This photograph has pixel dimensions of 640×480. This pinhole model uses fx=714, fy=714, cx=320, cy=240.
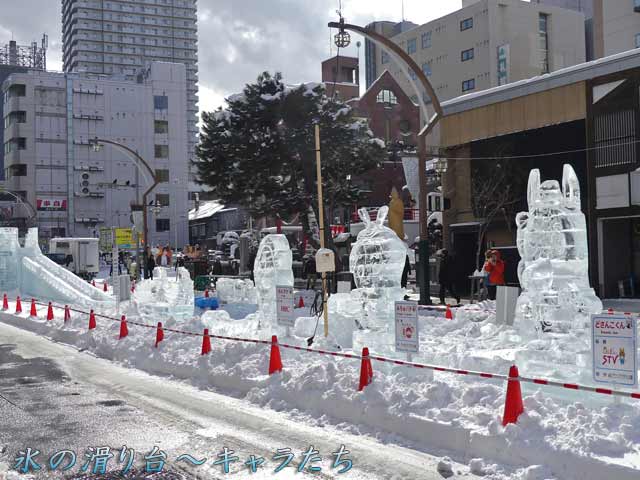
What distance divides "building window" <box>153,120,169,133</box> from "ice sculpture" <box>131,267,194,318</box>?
234 ft

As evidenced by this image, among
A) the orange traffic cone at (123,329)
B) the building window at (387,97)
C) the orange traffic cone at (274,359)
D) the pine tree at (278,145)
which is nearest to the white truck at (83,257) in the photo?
the pine tree at (278,145)

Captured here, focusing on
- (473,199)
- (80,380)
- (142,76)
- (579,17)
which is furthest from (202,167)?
(142,76)

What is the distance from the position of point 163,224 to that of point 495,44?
43.8 meters

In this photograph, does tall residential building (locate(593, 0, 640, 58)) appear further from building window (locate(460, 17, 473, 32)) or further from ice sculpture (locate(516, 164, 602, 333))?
ice sculpture (locate(516, 164, 602, 333))

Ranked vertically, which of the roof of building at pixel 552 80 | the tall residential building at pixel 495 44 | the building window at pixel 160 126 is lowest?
the roof of building at pixel 552 80

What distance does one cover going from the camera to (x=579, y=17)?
2657 inches

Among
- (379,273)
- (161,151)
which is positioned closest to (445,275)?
(379,273)

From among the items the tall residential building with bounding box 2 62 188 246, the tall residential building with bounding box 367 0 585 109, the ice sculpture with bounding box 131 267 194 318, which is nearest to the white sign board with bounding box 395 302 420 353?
the ice sculpture with bounding box 131 267 194 318

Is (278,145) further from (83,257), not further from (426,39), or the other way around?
(426,39)

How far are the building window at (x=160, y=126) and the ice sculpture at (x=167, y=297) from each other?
7139cm

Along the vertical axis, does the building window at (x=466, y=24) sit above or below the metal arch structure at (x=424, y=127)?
above

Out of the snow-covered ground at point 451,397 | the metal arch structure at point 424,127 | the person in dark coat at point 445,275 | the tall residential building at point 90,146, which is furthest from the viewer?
the tall residential building at point 90,146

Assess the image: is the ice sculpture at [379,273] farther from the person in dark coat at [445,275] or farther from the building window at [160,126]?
the building window at [160,126]

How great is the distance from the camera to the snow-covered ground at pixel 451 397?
682 cm
